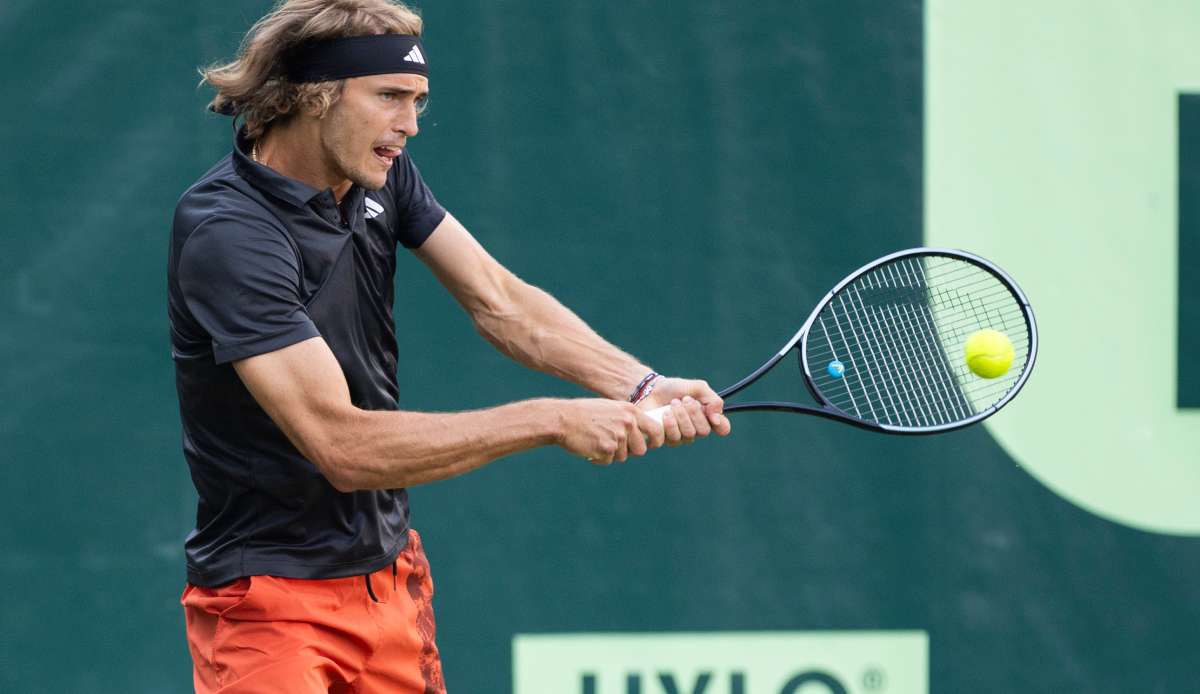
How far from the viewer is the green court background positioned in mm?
3408

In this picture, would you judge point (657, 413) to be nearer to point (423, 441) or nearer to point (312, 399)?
point (423, 441)

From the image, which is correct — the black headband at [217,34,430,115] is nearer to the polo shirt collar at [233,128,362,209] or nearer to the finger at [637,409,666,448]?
the polo shirt collar at [233,128,362,209]

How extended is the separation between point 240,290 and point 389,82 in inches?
17.5

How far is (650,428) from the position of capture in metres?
2.43

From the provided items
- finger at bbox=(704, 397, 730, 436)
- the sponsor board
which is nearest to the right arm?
finger at bbox=(704, 397, 730, 436)

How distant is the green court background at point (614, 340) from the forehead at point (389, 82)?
98cm

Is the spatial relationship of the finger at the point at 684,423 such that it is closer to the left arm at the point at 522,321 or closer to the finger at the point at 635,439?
the finger at the point at 635,439

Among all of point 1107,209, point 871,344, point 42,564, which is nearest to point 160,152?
point 42,564

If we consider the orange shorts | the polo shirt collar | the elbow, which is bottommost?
the orange shorts

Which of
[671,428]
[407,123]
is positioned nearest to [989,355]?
[671,428]

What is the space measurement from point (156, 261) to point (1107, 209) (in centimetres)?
222

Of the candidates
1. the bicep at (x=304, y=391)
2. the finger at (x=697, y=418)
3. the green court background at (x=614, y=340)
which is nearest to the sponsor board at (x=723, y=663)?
the green court background at (x=614, y=340)

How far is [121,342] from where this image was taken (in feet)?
11.2

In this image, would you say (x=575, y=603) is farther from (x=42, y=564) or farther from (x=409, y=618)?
(x=42, y=564)
